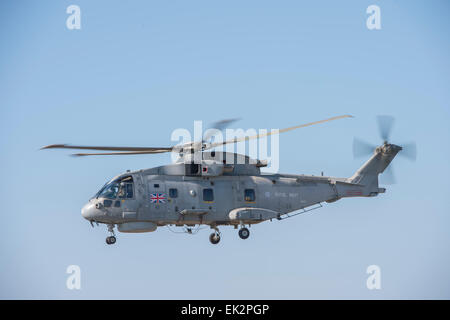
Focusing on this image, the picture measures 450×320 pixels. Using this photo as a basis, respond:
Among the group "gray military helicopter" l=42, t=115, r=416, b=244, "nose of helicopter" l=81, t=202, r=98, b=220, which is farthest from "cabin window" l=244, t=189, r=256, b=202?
"nose of helicopter" l=81, t=202, r=98, b=220

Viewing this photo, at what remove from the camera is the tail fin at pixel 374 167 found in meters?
52.3

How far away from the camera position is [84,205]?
4738 cm

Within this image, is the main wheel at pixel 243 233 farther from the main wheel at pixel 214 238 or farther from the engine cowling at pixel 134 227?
the engine cowling at pixel 134 227

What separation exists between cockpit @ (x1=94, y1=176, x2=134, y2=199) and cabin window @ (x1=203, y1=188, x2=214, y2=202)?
12.7ft

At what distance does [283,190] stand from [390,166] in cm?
679

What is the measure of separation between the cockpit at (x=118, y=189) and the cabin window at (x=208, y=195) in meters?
3.86

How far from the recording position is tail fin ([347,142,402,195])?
52.3m

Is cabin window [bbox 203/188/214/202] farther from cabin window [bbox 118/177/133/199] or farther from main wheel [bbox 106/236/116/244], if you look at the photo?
main wheel [bbox 106/236/116/244]

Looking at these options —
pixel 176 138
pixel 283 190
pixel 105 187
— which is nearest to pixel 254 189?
pixel 283 190

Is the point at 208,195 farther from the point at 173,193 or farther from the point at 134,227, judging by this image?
the point at 134,227

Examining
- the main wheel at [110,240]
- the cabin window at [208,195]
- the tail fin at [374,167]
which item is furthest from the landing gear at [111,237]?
the tail fin at [374,167]

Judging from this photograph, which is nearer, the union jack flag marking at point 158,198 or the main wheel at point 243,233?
the union jack flag marking at point 158,198
